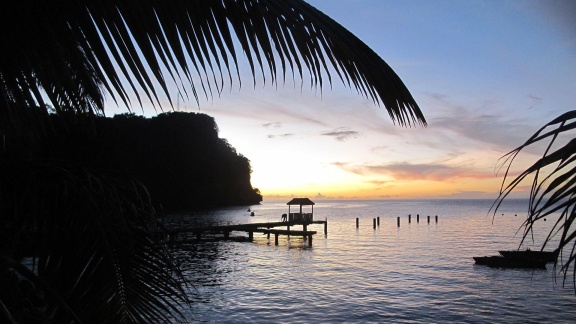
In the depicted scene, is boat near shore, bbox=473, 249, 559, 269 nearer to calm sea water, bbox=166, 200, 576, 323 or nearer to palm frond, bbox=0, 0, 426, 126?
calm sea water, bbox=166, 200, 576, 323

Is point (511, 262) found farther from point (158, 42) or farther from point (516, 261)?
point (158, 42)

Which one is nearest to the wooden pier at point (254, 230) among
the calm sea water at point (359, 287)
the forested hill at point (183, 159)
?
the calm sea water at point (359, 287)

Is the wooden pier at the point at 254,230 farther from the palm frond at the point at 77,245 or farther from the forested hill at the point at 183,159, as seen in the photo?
the forested hill at the point at 183,159

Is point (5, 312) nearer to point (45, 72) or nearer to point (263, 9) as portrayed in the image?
point (45, 72)

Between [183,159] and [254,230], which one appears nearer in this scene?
[254,230]

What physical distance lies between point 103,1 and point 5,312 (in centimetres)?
86

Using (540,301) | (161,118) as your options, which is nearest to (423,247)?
(540,301)

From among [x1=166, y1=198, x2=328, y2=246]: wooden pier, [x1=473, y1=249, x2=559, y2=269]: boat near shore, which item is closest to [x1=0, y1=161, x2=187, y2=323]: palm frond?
[x1=166, y1=198, x2=328, y2=246]: wooden pier

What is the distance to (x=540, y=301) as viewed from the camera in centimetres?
1741

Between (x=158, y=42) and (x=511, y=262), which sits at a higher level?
(x=158, y=42)

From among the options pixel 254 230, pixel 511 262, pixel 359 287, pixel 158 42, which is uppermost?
pixel 158 42

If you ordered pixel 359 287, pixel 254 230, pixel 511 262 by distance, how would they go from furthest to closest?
pixel 254 230, pixel 511 262, pixel 359 287

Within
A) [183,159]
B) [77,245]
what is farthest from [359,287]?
[183,159]

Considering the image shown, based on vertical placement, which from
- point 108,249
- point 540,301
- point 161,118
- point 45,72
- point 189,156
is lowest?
point 540,301
